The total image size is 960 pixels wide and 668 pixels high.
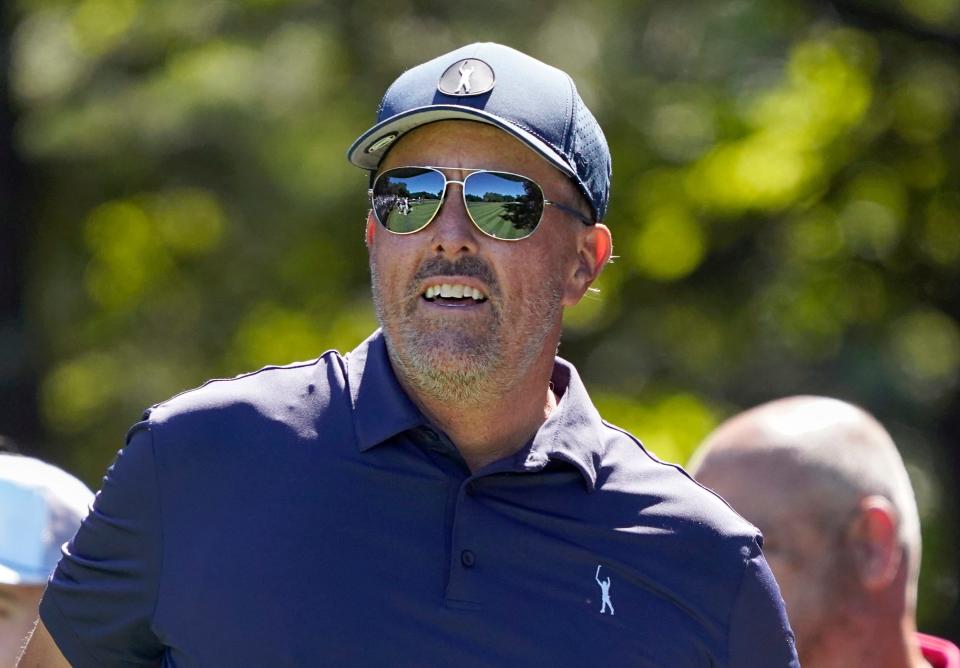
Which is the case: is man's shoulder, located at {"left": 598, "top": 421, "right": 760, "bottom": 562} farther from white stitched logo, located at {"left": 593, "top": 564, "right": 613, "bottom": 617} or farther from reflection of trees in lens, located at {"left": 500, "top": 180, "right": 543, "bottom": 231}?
reflection of trees in lens, located at {"left": 500, "top": 180, "right": 543, "bottom": 231}

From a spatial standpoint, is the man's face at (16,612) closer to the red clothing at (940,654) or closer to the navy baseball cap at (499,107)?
the navy baseball cap at (499,107)

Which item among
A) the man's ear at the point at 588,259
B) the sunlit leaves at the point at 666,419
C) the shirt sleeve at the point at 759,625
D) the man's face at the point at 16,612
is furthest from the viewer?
the sunlit leaves at the point at 666,419

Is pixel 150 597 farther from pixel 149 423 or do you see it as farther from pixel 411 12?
pixel 411 12

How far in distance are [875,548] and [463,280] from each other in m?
1.52

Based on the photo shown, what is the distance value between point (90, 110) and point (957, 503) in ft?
18.6

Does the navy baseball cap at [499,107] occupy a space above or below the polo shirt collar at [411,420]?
above

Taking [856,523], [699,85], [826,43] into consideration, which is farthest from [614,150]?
[856,523]

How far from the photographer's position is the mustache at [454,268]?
295 centimetres

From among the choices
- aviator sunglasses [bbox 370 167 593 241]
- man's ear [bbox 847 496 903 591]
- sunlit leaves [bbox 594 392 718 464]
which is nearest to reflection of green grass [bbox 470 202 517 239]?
aviator sunglasses [bbox 370 167 593 241]

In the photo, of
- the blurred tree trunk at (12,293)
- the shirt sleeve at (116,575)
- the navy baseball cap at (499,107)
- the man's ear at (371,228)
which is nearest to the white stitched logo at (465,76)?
the navy baseball cap at (499,107)

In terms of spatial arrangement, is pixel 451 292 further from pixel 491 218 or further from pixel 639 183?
pixel 639 183

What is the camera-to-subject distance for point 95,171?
9992mm

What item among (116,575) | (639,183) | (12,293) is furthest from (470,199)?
(12,293)

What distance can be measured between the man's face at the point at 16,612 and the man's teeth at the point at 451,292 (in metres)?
1.19
